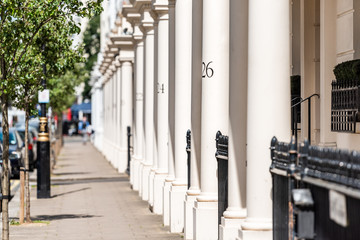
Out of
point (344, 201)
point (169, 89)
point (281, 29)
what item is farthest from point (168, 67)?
point (344, 201)

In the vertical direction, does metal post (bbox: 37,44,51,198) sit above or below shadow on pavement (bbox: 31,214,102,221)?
above

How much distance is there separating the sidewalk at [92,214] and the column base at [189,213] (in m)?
0.94

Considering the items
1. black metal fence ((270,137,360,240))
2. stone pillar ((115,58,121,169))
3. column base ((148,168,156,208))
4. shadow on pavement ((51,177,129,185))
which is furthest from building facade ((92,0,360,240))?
stone pillar ((115,58,121,169))

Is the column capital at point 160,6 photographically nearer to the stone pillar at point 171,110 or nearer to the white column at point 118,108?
the stone pillar at point 171,110

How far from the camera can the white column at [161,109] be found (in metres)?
20.0

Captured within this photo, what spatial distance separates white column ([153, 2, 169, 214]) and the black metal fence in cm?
1074

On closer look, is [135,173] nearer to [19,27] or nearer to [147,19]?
[147,19]

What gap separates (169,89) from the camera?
1884 centimetres

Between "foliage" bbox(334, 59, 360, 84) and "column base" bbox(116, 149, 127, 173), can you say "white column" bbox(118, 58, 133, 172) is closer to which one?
"column base" bbox(116, 149, 127, 173)

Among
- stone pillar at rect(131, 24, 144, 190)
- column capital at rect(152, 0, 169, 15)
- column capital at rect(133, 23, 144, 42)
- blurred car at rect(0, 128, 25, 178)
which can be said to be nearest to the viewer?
column capital at rect(152, 0, 169, 15)

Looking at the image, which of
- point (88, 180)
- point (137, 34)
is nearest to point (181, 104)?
point (137, 34)

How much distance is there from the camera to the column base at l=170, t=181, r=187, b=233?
55.1 feet

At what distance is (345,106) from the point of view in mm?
13234

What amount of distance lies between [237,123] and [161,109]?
8690mm
